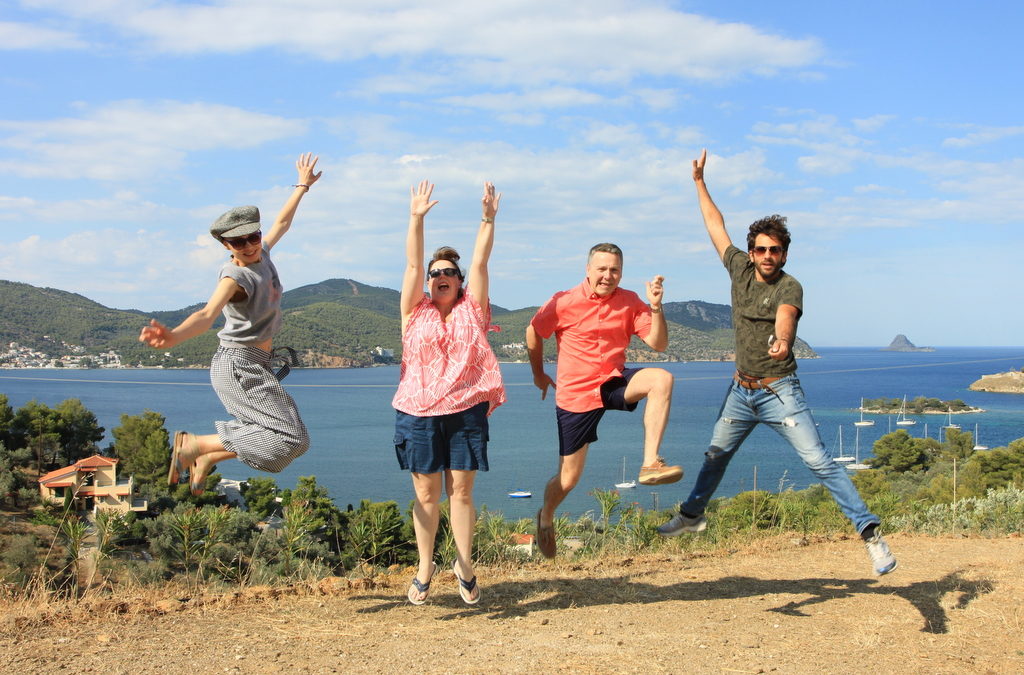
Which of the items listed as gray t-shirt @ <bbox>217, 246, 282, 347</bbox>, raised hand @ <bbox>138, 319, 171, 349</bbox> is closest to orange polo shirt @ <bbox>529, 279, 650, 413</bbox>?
gray t-shirt @ <bbox>217, 246, 282, 347</bbox>

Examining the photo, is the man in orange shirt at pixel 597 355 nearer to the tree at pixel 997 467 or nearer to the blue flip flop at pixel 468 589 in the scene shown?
the blue flip flop at pixel 468 589

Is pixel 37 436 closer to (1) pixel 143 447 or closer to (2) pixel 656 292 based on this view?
(1) pixel 143 447

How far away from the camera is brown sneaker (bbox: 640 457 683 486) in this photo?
4.93m

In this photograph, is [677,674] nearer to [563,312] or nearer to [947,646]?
[947,646]

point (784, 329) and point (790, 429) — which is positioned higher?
point (784, 329)

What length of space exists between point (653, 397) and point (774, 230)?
1254 mm

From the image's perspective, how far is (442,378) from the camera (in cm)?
492

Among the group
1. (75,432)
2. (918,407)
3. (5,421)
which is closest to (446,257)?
(5,421)

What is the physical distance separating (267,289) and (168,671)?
2.04 m

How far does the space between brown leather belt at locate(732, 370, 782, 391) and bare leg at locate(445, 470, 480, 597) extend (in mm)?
1729

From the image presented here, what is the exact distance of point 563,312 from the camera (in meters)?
5.45

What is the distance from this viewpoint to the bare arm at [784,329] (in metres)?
4.70

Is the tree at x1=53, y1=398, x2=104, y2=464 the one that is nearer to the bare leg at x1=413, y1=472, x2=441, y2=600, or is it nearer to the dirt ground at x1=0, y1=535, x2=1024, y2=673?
the dirt ground at x1=0, y1=535, x2=1024, y2=673

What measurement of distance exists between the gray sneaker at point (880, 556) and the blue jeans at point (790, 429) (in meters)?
0.10
